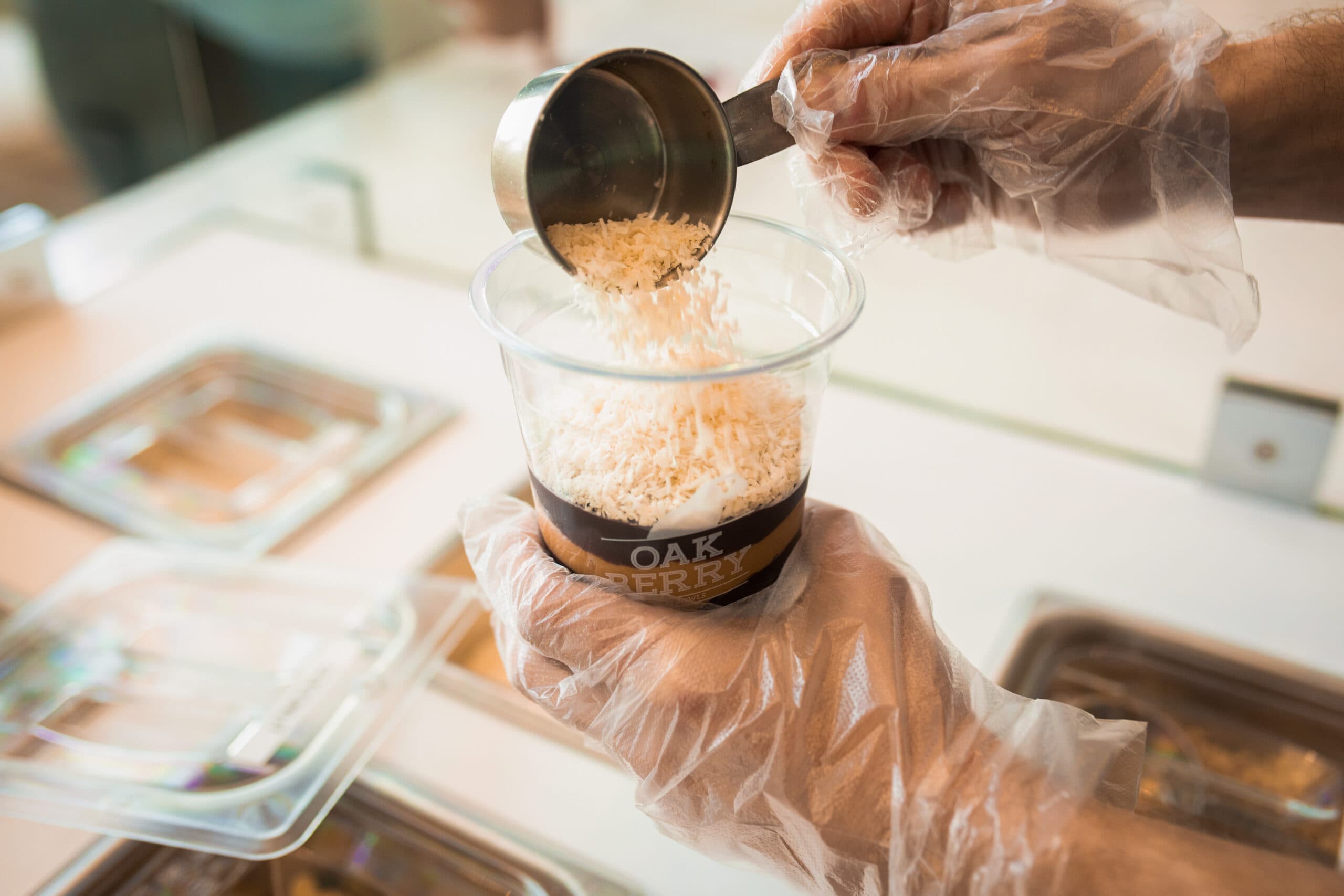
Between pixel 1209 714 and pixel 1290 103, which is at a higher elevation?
pixel 1290 103

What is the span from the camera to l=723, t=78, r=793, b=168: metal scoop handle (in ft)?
2.51

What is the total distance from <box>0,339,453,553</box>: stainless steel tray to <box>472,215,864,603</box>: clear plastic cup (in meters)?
0.64

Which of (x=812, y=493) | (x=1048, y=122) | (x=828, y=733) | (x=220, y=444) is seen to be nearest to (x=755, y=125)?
A: (x=1048, y=122)

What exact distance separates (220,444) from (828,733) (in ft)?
3.45

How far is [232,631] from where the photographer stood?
43.1 inches

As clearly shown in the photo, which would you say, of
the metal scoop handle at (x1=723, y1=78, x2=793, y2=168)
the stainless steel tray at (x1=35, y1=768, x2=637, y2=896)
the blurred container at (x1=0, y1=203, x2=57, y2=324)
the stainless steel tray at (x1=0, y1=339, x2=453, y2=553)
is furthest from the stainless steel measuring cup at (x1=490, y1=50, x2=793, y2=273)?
the blurred container at (x1=0, y1=203, x2=57, y2=324)

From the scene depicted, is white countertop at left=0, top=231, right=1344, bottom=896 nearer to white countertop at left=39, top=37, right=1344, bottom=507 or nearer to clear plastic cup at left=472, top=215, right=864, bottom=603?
white countertop at left=39, top=37, right=1344, bottom=507

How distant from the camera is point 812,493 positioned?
124 cm

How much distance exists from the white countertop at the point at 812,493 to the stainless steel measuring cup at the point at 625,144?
19.7 inches

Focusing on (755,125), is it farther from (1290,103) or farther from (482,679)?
(482,679)

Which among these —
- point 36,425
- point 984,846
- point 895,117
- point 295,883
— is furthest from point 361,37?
point 984,846

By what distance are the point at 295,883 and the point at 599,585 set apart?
0.46 m

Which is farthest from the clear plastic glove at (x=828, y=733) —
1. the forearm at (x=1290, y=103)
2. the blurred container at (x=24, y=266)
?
the blurred container at (x=24, y=266)

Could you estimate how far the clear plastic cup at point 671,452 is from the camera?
2.08 feet
